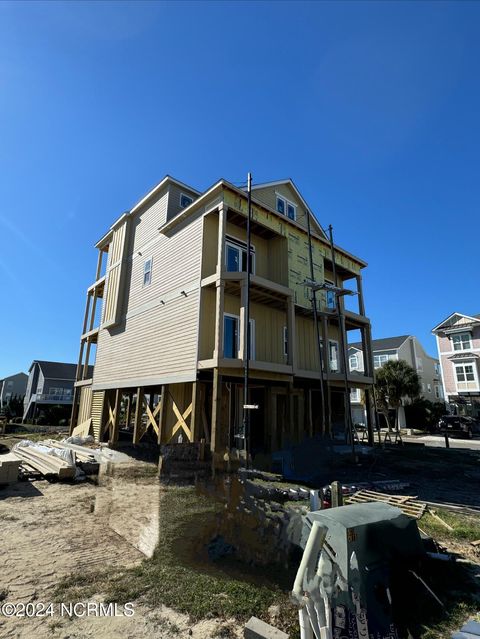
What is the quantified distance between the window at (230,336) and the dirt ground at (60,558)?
7049 mm

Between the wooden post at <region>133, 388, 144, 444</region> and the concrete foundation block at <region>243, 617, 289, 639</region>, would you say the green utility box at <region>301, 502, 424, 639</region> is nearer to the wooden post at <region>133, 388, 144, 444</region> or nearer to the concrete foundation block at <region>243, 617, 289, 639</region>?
the concrete foundation block at <region>243, 617, 289, 639</region>

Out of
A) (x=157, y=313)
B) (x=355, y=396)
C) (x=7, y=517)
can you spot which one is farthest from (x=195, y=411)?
(x=355, y=396)

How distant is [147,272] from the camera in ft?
61.9

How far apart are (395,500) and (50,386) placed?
53.4 meters

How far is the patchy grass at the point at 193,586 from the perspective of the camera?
154 inches

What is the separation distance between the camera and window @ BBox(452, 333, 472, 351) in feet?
130

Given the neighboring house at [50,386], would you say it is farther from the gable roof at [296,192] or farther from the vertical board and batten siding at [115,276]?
the gable roof at [296,192]

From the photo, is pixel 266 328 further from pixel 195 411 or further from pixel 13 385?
pixel 13 385

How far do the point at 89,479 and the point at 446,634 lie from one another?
430 inches

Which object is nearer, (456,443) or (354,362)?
(456,443)

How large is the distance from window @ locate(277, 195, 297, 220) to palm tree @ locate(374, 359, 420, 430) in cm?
2169

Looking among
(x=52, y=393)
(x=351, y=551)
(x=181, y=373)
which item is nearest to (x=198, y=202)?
(x=181, y=373)

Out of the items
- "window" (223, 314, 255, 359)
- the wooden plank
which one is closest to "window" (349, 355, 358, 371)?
the wooden plank

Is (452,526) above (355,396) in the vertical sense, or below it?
below
